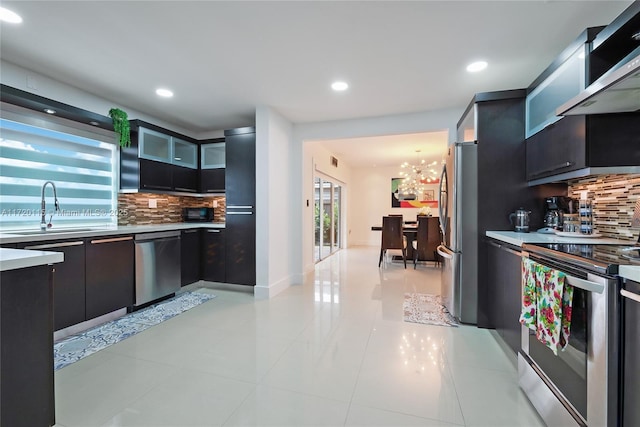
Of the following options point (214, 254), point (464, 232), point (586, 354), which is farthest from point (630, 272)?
point (214, 254)

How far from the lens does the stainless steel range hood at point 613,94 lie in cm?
114

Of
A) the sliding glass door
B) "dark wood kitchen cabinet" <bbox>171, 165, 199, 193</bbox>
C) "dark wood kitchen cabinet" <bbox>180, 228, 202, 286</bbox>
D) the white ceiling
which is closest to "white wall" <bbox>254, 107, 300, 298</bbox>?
the white ceiling

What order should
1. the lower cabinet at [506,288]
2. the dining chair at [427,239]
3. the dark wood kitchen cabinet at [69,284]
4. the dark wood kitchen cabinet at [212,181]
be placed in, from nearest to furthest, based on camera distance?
the lower cabinet at [506,288] < the dark wood kitchen cabinet at [69,284] < the dark wood kitchen cabinet at [212,181] < the dining chair at [427,239]

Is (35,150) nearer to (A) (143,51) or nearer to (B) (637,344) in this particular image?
(A) (143,51)

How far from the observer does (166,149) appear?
3750 millimetres

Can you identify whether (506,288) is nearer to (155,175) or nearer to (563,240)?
(563,240)

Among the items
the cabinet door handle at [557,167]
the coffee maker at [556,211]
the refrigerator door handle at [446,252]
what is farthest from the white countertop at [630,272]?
the refrigerator door handle at [446,252]

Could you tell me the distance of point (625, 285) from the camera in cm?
100

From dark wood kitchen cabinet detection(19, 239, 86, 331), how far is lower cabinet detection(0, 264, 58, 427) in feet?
4.29

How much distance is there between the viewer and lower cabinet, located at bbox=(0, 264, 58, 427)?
112cm

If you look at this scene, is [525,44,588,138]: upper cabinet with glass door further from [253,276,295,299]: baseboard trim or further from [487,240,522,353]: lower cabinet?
[253,276,295,299]: baseboard trim

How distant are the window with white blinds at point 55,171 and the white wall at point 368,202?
6531 mm

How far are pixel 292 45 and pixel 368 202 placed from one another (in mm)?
6827

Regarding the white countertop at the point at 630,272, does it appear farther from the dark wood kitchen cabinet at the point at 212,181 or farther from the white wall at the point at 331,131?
the dark wood kitchen cabinet at the point at 212,181
